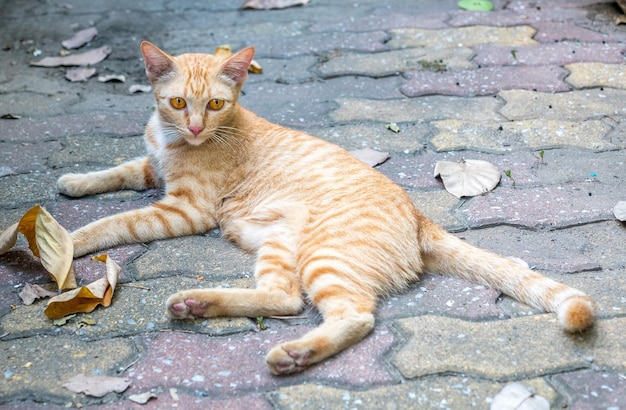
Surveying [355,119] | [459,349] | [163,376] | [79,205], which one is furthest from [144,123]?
[459,349]

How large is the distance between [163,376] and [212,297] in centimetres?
42

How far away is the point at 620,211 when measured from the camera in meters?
3.69

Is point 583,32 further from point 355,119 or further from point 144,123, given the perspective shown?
point 144,123

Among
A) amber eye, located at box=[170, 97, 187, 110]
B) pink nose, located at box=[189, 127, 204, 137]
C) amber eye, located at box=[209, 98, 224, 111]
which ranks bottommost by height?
pink nose, located at box=[189, 127, 204, 137]

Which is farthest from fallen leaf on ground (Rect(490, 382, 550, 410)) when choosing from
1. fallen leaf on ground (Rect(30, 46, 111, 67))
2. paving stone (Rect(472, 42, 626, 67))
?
fallen leaf on ground (Rect(30, 46, 111, 67))

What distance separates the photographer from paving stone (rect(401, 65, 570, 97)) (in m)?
5.22

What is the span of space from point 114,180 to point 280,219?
1.10 metres

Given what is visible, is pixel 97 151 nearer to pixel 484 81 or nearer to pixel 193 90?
pixel 193 90

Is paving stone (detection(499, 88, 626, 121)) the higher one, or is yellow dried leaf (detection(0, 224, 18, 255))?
yellow dried leaf (detection(0, 224, 18, 255))

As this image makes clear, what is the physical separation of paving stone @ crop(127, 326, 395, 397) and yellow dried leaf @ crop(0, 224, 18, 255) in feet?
2.95

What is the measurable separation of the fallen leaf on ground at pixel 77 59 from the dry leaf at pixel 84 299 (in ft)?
9.99

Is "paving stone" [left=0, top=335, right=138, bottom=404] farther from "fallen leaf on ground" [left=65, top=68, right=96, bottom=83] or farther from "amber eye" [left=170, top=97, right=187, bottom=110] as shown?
"fallen leaf on ground" [left=65, top=68, right=96, bottom=83]

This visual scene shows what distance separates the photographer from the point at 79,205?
3.98 meters

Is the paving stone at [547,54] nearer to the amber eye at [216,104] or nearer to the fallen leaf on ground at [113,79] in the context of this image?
the amber eye at [216,104]
